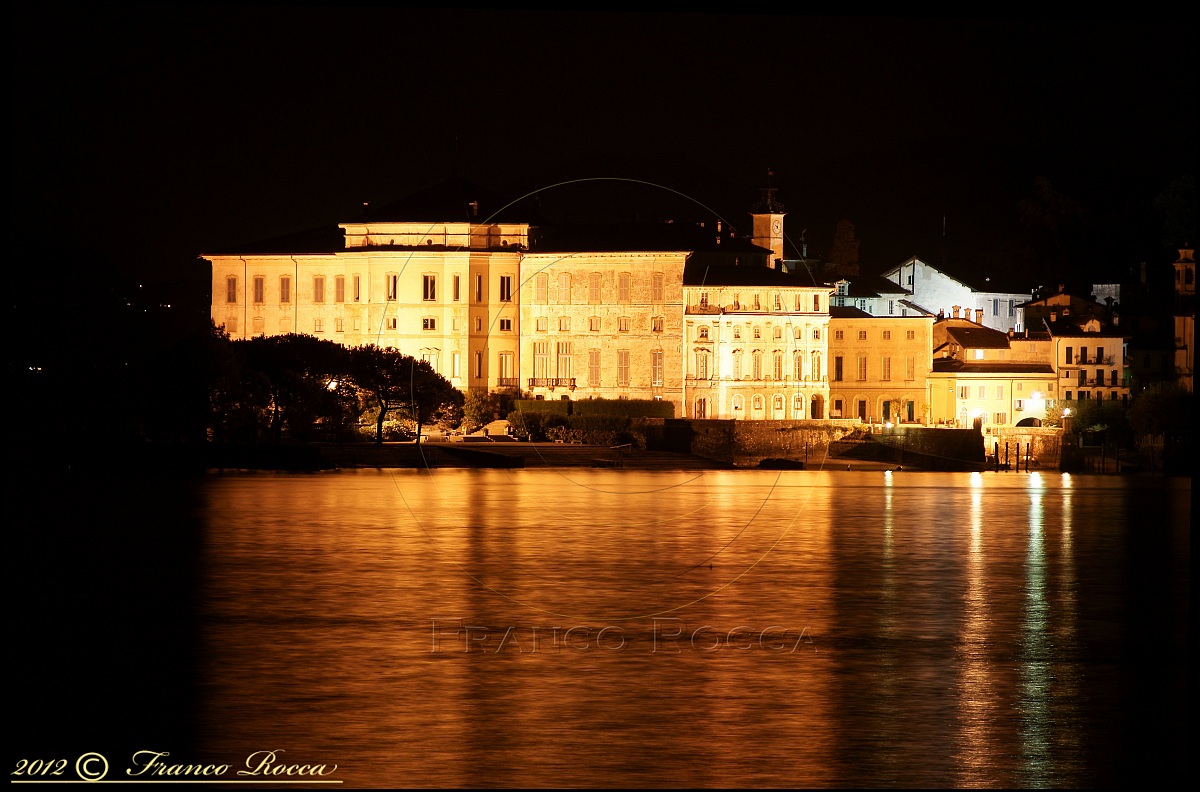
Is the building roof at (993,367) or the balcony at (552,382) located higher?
the building roof at (993,367)

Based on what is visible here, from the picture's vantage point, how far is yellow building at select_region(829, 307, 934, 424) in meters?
92.2

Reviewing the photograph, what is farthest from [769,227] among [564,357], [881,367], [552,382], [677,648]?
[677,648]

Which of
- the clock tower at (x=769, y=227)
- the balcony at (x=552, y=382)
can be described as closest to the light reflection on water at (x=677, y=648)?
the balcony at (x=552, y=382)

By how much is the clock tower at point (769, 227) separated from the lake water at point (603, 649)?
65094 mm

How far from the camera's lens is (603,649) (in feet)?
52.7

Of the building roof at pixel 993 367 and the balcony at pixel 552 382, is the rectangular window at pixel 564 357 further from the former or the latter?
the building roof at pixel 993 367

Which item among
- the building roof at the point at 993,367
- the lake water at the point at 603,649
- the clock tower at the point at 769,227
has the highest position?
the clock tower at the point at 769,227

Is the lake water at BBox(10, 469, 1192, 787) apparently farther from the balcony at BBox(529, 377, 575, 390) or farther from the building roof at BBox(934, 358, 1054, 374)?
the building roof at BBox(934, 358, 1054, 374)

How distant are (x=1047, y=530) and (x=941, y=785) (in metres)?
26.4

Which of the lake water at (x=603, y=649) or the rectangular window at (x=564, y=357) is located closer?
the lake water at (x=603, y=649)

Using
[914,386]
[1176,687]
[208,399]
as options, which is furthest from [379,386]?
[1176,687]

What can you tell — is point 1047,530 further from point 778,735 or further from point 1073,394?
point 1073,394

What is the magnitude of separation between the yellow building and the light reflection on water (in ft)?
182

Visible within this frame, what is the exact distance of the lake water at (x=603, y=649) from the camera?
11.0m
